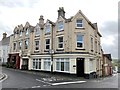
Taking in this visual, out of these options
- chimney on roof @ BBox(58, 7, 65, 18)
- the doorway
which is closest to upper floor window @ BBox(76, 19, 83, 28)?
chimney on roof @ BBox(58, 7, 65, 18)

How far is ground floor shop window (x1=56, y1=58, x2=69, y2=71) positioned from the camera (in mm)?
26344

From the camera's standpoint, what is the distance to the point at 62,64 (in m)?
26.9

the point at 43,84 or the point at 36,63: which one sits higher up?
the point at 36,63

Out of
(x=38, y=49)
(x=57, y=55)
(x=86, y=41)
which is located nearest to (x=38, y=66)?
(x=38, y=49)

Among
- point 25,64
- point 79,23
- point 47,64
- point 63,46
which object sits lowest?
point 25,64

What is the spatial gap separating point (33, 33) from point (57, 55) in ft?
26.3

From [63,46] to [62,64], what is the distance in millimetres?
2698

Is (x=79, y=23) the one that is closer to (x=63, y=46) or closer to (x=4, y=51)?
(x=63, y=46)

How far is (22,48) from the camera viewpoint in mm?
35375

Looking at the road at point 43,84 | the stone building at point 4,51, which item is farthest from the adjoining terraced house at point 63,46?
the stone building at point 4,51

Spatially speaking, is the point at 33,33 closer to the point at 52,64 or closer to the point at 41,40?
the point at 41,40

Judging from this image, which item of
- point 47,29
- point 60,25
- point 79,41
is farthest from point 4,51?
point 79,41

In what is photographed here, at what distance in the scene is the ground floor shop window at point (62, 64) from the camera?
26.3 meters

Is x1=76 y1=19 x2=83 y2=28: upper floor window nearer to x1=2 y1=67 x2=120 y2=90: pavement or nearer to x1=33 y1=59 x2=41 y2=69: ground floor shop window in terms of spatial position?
x1=2 y1=67 x2=120 y2=90: pavement
